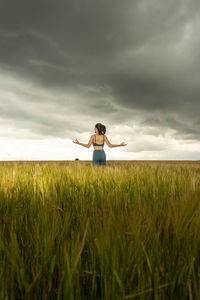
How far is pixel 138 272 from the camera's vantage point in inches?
33.9

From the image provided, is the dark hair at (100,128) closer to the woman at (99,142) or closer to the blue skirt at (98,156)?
the woman at (99,142)

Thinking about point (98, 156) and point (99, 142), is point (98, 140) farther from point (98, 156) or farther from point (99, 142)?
point (98, 156)

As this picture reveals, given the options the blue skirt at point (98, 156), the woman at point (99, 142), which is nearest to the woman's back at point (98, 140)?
the woman at point (99, 142)

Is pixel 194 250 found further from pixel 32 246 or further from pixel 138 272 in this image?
pixel 32 246

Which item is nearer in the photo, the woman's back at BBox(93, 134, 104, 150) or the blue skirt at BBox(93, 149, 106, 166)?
the woman's back at BBox(93, 134, 104, 150)

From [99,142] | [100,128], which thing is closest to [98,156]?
[99,142]

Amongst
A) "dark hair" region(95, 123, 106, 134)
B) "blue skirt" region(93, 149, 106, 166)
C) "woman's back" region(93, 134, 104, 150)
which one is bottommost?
"blue skirt" region(93, 149, 106, 166)

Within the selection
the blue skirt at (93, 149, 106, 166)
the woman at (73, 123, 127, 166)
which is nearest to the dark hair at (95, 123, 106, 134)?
the woman at (73, 123, 127, 166)

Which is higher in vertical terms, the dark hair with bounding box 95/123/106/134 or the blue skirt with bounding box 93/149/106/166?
the dark hair with bounding box 95/123/106/134

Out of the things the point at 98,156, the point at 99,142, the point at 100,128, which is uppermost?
the point at 100,128

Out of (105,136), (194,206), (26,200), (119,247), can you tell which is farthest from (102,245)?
(105,136)

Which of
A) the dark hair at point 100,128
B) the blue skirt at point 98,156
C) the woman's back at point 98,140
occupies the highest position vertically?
the dark hair at point 100,128

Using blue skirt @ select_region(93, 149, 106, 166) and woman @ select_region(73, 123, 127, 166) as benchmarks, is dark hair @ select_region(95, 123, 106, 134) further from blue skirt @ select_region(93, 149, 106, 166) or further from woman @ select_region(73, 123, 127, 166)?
blue skirt @ select_region(93, 149, 106, 166)

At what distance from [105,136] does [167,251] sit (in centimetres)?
705
